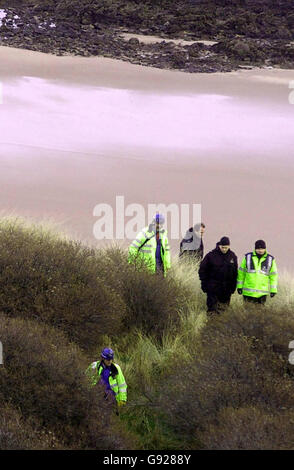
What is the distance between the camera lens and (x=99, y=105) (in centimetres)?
3062

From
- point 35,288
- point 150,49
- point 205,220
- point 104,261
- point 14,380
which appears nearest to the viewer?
point 14,380

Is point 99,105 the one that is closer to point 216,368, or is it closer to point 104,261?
point 104,261

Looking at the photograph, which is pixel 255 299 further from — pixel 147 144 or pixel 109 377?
pixel 147 144

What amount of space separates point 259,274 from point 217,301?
75 cm

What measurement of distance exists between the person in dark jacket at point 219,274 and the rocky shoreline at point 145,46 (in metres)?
25.8

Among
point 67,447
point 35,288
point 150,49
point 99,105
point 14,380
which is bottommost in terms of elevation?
point 67,447

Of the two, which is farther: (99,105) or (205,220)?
(99,105)

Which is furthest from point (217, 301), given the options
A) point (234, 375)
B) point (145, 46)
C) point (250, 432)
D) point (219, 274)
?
point (145, 46)

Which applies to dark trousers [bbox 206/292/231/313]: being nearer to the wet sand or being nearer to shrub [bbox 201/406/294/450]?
shrub [bbox 201/406/294/450]

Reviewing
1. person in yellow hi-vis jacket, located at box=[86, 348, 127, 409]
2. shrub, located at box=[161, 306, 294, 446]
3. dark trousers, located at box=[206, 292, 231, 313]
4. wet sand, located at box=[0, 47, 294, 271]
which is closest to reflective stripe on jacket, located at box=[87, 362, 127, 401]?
person in yellow hi-vis jacket, located at box=[86, 348, 127, 409]

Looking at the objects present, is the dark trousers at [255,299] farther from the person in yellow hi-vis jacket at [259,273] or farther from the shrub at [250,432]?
the shrub at [250,432]

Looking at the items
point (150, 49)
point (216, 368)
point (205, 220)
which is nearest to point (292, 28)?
point (150, 49)

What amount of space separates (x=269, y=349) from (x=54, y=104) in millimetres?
23498
